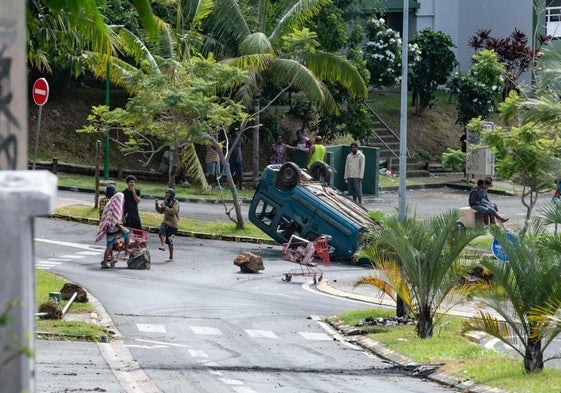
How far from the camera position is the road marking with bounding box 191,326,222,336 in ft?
62.8

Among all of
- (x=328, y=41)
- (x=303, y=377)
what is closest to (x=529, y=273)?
(x=303, y=377)

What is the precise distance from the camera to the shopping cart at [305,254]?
2544 centimetres

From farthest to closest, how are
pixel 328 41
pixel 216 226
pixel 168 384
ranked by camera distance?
pixel 328 41
pixel 216 226
pixel 168 384

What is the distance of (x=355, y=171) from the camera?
34750 mm

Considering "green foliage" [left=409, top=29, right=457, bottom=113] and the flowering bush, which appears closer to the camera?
the flowering bush

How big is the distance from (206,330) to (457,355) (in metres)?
Result: 4.10

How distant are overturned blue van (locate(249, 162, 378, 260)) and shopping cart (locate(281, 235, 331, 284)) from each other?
3.47 feet

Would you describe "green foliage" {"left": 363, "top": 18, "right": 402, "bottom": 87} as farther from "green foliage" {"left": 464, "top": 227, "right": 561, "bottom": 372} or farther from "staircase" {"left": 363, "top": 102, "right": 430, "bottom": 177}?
"green foliage" {"left": 464, "top": 227, "right": 561, "bottom": 372}

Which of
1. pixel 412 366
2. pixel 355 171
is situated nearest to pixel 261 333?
pixel 412 366

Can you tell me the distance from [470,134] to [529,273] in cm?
2449

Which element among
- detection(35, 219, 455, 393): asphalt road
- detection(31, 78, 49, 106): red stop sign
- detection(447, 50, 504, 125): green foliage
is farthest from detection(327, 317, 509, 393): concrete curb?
detection(447, 50, 504, 125): green foliage

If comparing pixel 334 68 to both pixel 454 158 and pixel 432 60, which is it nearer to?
pixel 454 158

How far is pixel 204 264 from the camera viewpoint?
2662 cm

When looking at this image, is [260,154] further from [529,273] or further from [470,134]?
[529,273]
